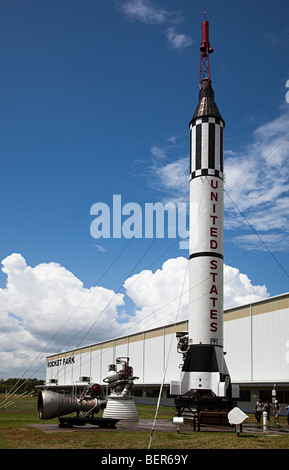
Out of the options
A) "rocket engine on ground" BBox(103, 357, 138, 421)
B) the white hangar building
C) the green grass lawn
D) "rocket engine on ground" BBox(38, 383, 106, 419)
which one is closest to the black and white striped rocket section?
"rocket engine on ground" BBox(103, 357, 138, 421)

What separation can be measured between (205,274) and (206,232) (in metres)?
2.38

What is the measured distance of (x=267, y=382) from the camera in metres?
38.8

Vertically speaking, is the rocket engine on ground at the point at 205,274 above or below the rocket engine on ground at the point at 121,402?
above

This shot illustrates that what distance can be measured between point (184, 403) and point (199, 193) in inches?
457

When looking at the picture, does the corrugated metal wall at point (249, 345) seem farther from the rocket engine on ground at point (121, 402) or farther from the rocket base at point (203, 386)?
the rocket base at point (203, 386)

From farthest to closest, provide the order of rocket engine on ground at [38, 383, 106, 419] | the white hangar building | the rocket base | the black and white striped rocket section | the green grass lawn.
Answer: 1. the white hangar building
2. the black and white striped rocket section
3. the rocket base
4. rocket engine on ground at [38, 383, 106, 419]
5. the green grass lawn

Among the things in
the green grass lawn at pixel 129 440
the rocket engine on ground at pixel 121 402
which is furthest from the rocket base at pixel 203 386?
the green grass lawn at pixel 129 440

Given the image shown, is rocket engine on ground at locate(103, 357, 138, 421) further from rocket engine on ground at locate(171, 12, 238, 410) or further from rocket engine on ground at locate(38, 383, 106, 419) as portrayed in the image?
rocket engine on ground at locate(171, 12, 238, 410)

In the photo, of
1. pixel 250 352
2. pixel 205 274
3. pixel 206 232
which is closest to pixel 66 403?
pixel 205 274

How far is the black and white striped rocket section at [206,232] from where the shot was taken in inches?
1081

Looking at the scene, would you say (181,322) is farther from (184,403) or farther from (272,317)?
(184,403)

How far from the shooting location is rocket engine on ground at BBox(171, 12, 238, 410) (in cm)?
2623

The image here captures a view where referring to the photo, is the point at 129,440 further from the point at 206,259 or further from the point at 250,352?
the point at 250,352
